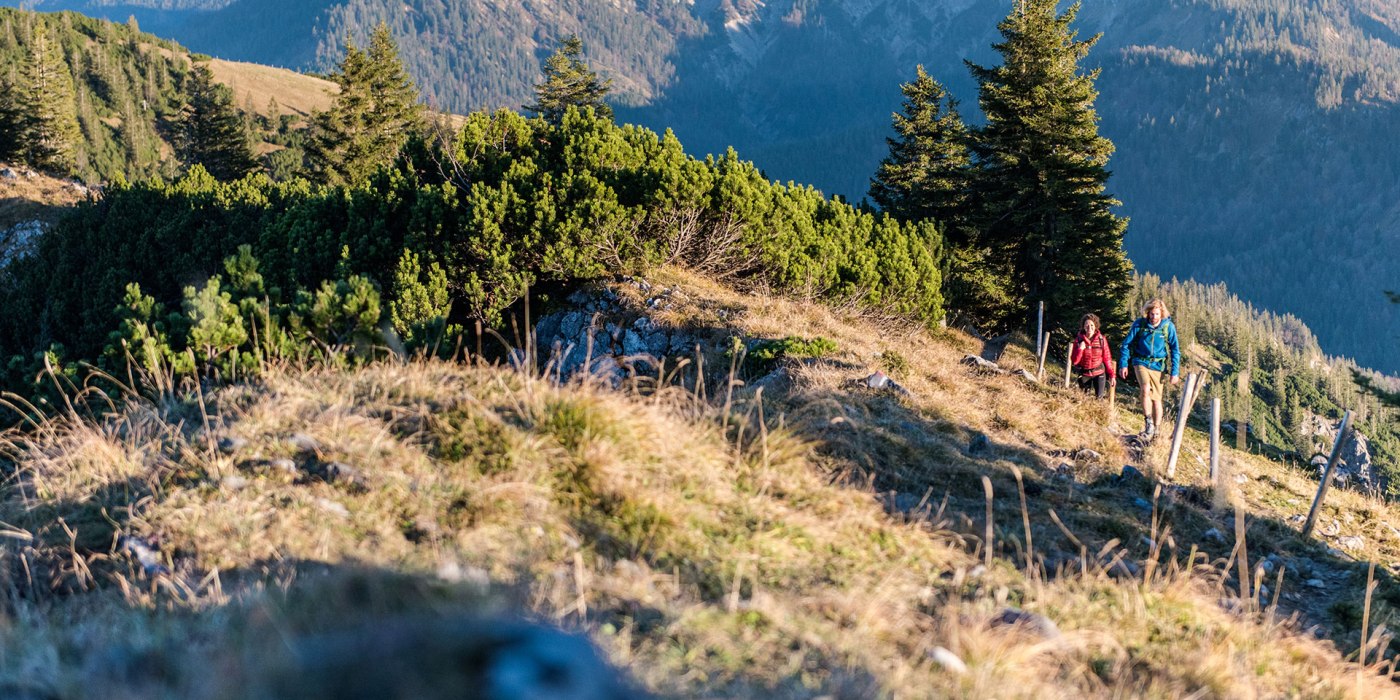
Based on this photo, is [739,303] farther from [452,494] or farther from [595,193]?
[452,494]

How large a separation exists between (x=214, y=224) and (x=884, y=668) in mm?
31318

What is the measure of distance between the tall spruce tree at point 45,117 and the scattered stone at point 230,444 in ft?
205

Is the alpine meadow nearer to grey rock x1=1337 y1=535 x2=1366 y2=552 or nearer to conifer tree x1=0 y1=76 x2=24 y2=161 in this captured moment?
grey rock x1=1337 y1=535 x2=1366 y2=552

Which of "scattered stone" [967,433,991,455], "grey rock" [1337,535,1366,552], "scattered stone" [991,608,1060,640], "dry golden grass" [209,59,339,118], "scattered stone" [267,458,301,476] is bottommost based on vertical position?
"scattered stone" [267,458,301,476]

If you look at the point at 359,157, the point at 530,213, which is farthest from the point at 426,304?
the point at 359,157

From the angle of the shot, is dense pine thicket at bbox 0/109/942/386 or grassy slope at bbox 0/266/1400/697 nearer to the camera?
grassy slope at bbox 0/266/1400/697

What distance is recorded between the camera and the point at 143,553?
12.4ft

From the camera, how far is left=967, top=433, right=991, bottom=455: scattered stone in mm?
8887

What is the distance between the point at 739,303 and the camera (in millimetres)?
15445

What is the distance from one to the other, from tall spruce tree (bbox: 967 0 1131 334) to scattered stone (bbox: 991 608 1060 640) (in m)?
24.5

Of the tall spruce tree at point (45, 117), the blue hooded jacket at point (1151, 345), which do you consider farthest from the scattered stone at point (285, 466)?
the tall spruce tree at point (45, 117)

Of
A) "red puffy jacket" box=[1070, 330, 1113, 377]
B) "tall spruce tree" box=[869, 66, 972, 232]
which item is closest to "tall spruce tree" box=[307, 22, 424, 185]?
"tall spruce tree" box=[869, 66, 972, 232]

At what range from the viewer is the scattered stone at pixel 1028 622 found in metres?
3.69

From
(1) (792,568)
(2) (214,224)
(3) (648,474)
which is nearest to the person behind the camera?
(1) (792,568)
